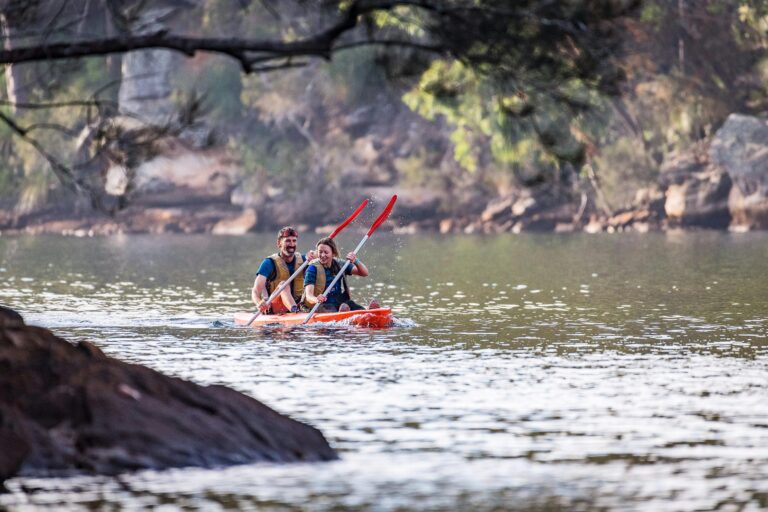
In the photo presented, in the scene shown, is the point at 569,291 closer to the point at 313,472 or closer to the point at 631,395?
the point at 631,395

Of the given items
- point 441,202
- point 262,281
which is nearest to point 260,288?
point 262,281

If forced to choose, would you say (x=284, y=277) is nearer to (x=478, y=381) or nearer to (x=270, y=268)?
(x=270, y=268)

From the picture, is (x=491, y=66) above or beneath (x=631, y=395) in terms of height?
above

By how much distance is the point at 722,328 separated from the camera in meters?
24.5

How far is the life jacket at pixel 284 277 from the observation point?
26.6 metres

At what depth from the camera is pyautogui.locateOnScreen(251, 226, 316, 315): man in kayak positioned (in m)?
26.4

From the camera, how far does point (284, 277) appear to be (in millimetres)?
26719

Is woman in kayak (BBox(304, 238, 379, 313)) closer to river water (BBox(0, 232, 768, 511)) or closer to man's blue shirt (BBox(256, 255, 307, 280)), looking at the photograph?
man's blue shirt (BBox(256, 255, 307, 280))

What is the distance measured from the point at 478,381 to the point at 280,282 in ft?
29.1

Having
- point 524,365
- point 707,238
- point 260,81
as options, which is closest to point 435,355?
point 524,365

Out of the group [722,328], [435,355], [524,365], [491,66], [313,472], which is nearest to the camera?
[313,472]

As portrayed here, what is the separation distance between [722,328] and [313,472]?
12851 mm

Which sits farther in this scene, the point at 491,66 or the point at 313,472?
the point at 491,66

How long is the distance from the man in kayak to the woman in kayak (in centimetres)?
43
